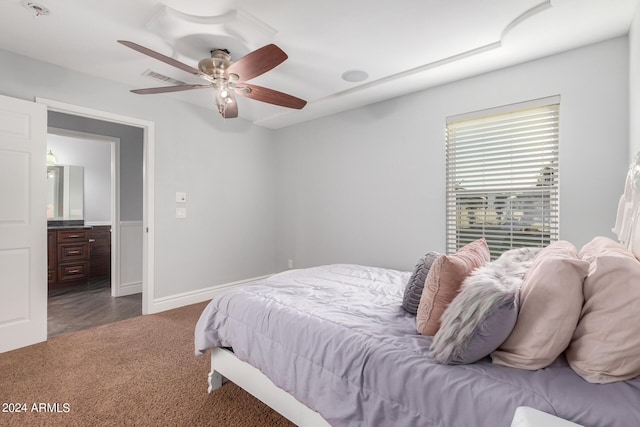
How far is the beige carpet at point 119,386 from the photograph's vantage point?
1.78m

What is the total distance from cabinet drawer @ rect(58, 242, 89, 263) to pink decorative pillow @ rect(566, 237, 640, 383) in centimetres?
600

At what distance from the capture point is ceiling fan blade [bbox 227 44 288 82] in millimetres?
1914

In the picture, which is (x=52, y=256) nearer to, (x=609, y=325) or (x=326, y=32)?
(x=326, y=32)

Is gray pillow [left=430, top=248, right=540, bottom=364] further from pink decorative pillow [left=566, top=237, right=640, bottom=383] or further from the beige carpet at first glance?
the beige carpet

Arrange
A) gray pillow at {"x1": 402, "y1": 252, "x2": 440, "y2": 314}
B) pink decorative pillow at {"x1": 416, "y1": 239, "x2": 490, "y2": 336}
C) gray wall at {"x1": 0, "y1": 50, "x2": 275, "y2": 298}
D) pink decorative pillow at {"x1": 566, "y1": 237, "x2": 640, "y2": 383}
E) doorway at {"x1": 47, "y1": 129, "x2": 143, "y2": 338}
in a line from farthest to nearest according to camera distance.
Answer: doorway at {"x1": 47, "y1": 129, "x2": 143, "y2": 338}
gray wall at {"x1": 0, "y1": 50, "x2": 275, "y2": 298}
gray pillow at {"x1": 402, "y1": 252, "x2": 440, "y2": 314}
pink decorative pillow at {"x1": 416, "y1": 239, "x2": 490, "y2": 336}
pink decorative pillow at {"x1": 566, "y1": 237, "x2": 640, "y2": 383}

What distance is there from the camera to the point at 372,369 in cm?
128

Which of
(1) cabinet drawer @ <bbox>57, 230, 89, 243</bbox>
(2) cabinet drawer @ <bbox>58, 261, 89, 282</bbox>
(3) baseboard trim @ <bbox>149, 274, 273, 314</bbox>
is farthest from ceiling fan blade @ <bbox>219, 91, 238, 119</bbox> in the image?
(2) cabinet drawer @ <bbox>58, 261, 89, 282</bbox>

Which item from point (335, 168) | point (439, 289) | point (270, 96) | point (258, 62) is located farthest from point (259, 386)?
point (335, 168)

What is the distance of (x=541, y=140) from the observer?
2656 millimetres

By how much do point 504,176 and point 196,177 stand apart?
3428 mm

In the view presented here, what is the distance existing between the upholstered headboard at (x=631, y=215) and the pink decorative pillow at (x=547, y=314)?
0.51 metres

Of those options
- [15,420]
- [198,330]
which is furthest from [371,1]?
[15,420]

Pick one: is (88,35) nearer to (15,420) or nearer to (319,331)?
(15,420)

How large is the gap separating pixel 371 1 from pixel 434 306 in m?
1.88
